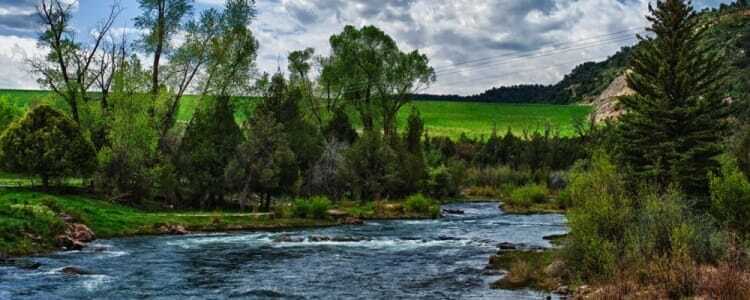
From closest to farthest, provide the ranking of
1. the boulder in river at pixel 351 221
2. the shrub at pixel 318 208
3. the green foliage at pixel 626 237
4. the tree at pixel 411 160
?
the green foliage at pixel 626 237, the shrub at pixel 318 208, the boulder in river at pixel 351 221, the tree at pixel 411 160

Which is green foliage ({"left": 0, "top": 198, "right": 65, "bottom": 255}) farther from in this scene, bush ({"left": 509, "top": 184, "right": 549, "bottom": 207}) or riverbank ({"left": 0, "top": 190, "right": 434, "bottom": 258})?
bush ({"left": 509, "top": 184, "right": 549, "bottom": 207})

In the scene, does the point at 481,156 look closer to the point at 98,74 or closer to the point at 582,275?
the point at 98,74

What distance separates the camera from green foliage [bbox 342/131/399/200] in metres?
74.3

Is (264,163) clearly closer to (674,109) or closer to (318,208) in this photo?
(318,208)

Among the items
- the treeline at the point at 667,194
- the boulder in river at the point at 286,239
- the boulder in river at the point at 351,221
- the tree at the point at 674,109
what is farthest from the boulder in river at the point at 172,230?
the tree at the point at 674,109

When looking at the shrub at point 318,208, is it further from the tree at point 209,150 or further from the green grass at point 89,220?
the tree at point 209,150

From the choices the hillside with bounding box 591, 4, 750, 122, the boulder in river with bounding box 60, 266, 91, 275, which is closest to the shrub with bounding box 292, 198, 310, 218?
the boulder in river with bounding box 60, 266, 91, 275

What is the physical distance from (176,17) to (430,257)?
128 ft

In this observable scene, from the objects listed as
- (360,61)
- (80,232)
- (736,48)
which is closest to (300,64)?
(360,61)

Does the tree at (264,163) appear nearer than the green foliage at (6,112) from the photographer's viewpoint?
Yes

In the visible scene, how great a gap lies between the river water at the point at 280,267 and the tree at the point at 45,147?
40.3ft

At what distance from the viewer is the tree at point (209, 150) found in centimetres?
5912

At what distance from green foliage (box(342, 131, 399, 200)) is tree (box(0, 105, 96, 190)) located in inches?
1147

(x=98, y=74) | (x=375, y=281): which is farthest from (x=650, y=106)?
(x=98, y=74)
